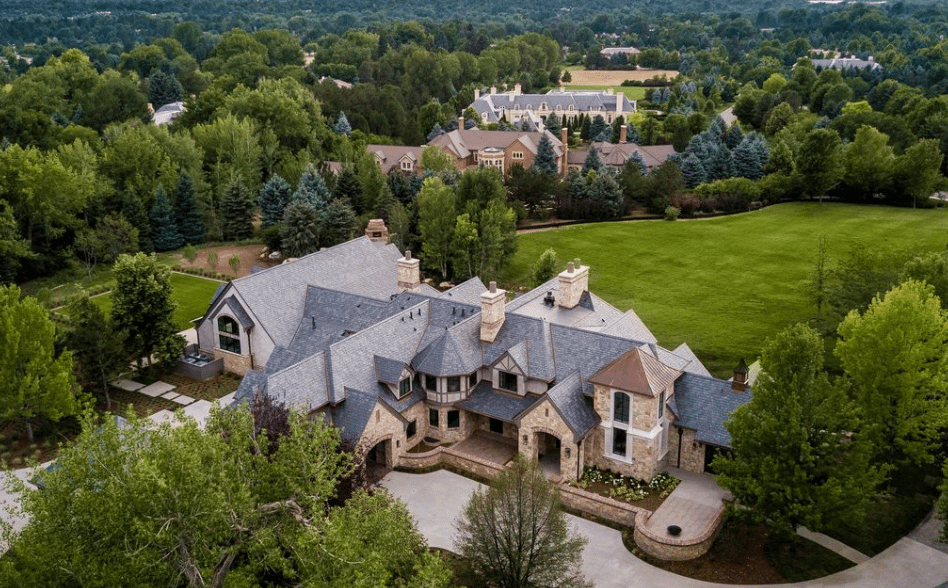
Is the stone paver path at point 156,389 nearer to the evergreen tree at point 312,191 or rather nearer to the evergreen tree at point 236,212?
the evergreen tree at point 312,191

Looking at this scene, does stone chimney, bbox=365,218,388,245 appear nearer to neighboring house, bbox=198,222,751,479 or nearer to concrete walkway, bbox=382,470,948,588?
neighboring house, bbox=198,222,751,479

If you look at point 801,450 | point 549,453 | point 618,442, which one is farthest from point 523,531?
point 549,453

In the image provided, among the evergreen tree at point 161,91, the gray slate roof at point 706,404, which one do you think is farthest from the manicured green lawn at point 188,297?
the evergreen tree at point 161,91

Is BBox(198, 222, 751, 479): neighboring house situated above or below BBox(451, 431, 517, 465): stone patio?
above

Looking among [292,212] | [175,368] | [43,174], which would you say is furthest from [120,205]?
[175,368]

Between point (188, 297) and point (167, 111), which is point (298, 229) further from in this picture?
point (167, 111)

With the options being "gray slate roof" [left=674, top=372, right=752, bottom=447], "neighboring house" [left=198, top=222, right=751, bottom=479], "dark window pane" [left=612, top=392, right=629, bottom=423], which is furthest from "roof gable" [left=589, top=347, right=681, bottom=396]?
"gray slate roof" [left=674, top=372, right=752, bottom=447]
